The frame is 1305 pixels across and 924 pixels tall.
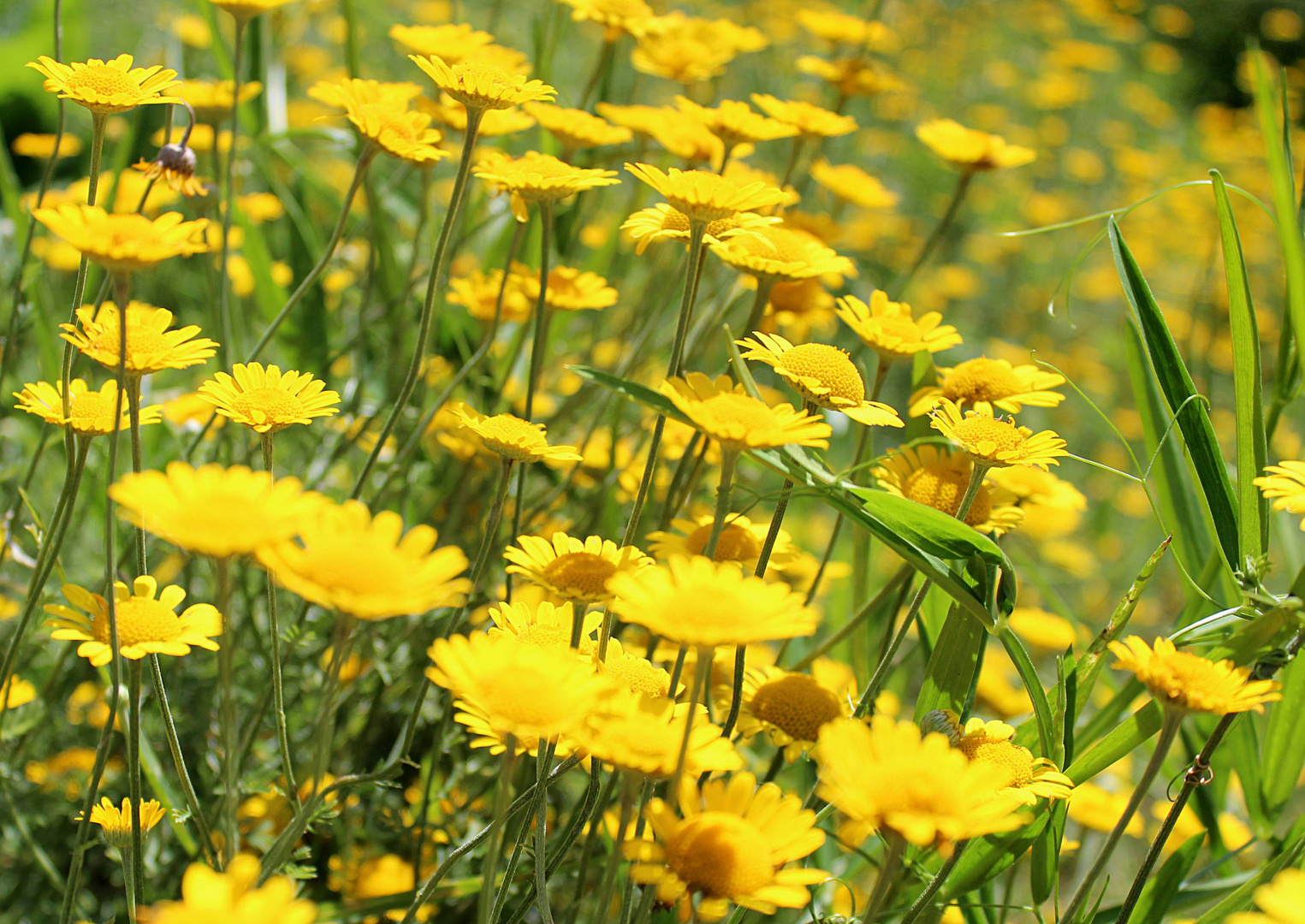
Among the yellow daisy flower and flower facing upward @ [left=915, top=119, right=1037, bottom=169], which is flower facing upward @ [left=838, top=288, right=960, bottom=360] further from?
flower facing upward @ [left=915, top=119, right=1037, bottom=169]

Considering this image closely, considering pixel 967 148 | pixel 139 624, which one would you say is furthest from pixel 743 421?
pixel 967 148

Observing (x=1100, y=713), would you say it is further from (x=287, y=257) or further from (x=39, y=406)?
(x=287, y=257)

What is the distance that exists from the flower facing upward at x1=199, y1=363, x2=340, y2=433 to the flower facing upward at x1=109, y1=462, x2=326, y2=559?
19cm

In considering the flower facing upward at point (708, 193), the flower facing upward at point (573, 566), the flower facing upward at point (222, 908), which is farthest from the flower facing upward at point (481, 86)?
the flower facing upward at point (222, 908)

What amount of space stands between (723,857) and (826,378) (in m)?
0.42

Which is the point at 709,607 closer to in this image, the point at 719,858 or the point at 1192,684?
the point at 719,858

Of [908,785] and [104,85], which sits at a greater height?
[104,85]

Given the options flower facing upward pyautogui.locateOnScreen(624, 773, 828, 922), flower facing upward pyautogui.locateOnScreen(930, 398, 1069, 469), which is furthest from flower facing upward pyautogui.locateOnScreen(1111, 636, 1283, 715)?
flower facing upward pyautogui.locateOnScreen(624, 773, 828, 922)

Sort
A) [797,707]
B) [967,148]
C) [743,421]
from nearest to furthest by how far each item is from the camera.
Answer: [743,421]
[797,707]
[967,148]

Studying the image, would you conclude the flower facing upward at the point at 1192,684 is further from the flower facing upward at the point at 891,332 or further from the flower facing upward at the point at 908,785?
the flower facing upward at the point at 891,332

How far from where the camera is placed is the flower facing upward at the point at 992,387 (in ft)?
3.35

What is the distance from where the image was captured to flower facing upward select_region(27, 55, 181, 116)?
845mm

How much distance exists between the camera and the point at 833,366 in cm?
88

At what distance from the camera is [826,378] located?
88 cm
